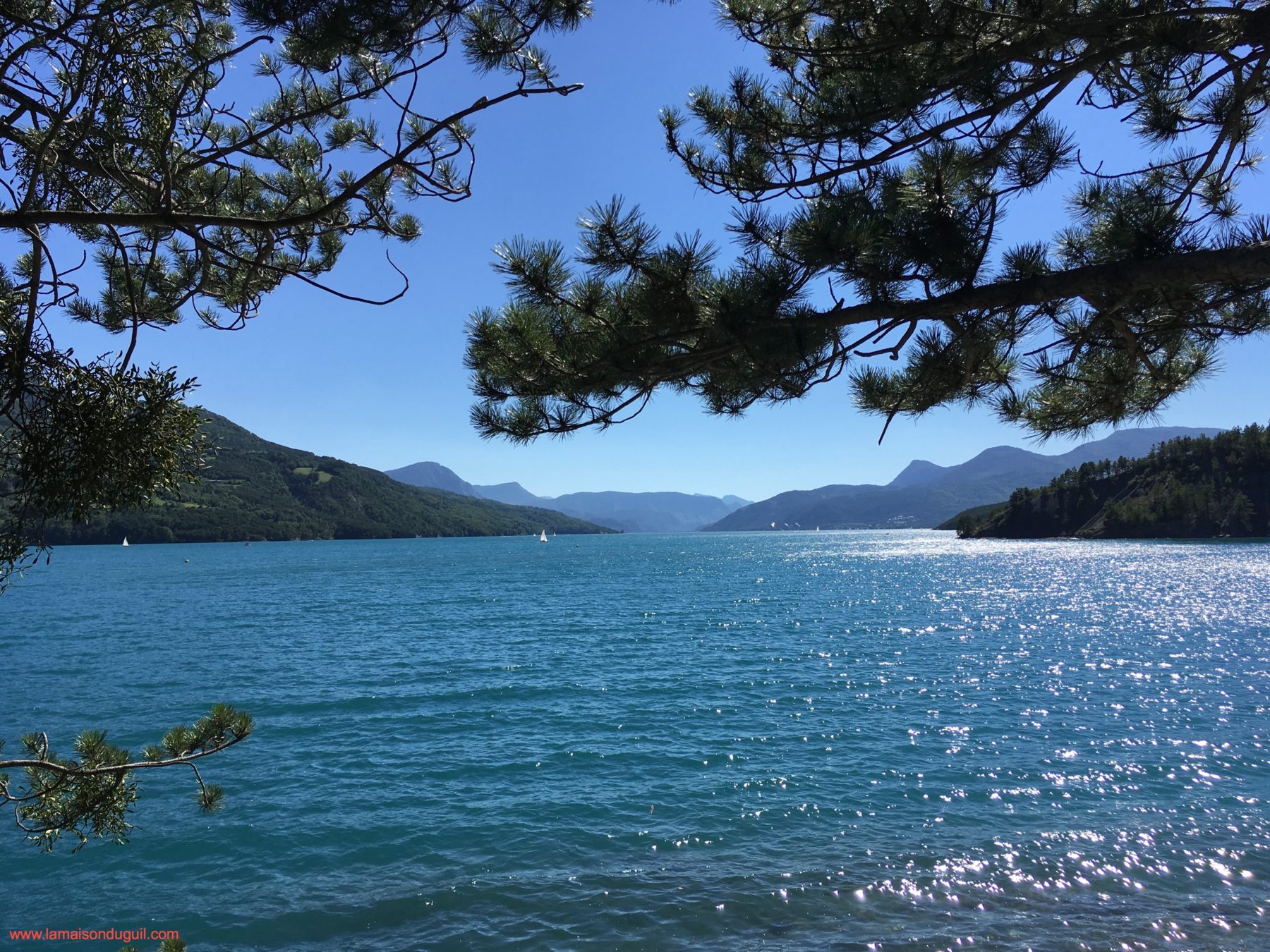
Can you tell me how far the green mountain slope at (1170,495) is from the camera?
110 meters

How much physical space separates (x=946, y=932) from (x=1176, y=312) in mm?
6358

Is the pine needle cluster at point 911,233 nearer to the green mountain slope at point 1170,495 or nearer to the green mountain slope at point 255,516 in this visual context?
the green mountain slope at point 1170,495

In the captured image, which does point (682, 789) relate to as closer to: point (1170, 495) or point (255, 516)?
point (1170, 495)

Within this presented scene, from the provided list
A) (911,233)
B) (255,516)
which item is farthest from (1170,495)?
(255,516)

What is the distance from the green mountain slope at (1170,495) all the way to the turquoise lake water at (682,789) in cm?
10620

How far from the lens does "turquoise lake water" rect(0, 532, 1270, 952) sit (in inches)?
308

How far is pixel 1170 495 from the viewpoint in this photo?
116375 millimetres

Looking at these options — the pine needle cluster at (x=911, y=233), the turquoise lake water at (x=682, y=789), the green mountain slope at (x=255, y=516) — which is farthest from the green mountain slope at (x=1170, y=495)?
the green mountain slope at (x=255, y=516)

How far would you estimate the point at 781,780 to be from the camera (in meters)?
11.7

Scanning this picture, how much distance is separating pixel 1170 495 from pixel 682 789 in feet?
449

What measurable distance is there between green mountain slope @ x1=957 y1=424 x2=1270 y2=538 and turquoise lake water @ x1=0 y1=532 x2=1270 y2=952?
106200 millimetres

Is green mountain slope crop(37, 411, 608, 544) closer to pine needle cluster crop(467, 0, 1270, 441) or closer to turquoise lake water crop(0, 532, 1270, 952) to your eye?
turquoise lake water crop(0, 532, 1270, 952)

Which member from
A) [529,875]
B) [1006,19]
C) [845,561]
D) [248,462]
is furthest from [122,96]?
[248,462]

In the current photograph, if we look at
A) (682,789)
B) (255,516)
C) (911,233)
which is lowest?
(682,789)
